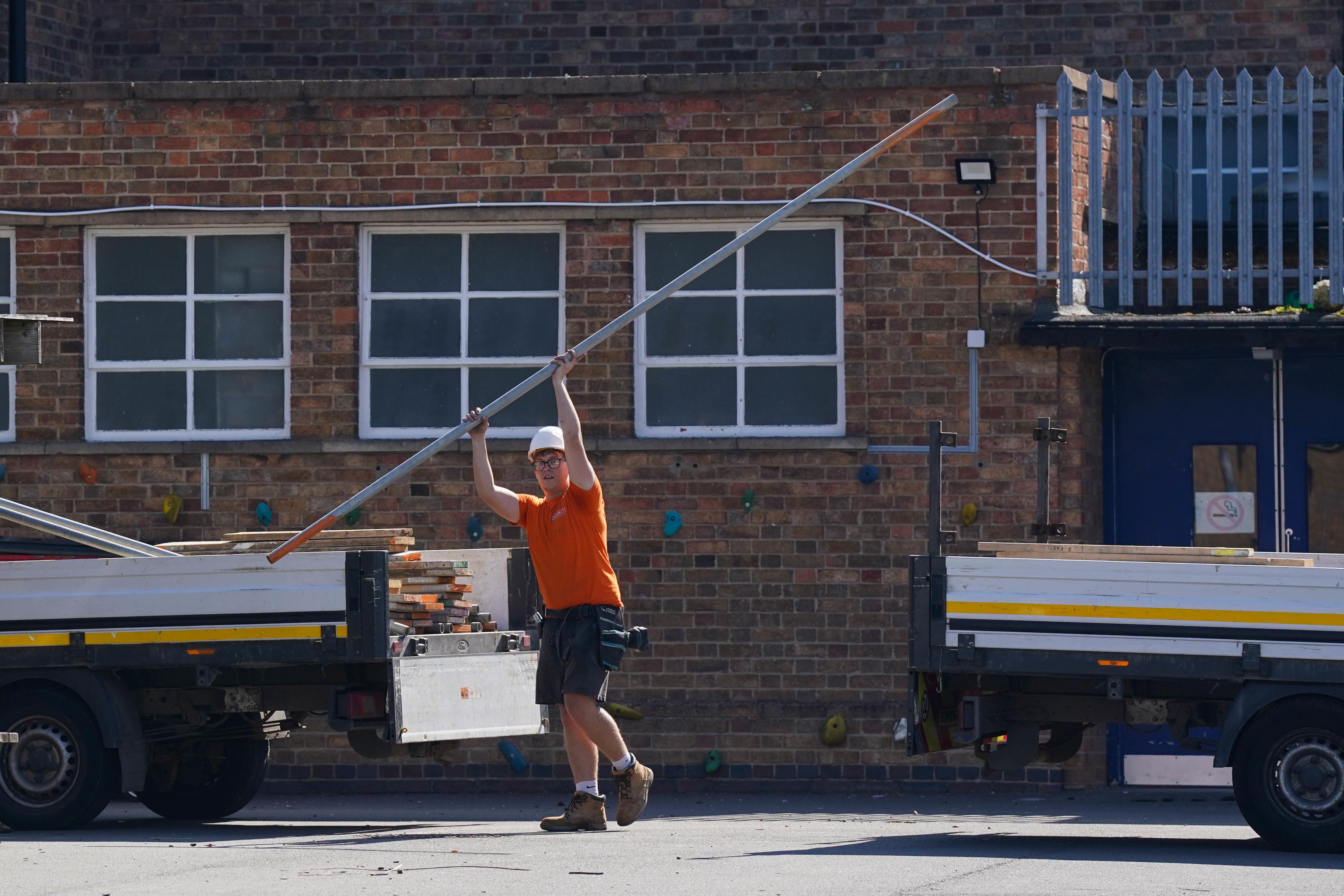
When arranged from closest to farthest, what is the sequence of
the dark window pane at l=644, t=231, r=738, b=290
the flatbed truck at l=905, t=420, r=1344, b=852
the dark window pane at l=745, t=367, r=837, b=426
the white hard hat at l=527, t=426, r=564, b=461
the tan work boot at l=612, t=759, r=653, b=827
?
1. the flatbed truck at l=905, t=420, r=1344, b=852
2. the white hard hat at l=527, t=426, r=564, b=461
3. the tan work boot at l=612, t=759, r=653, b=827
4. the dark window pane at l=745, t=367, r=837, b=426
5. the dark window pane at l=644, t=231, r=738, b=290

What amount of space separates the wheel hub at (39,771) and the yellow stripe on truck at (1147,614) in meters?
4.36

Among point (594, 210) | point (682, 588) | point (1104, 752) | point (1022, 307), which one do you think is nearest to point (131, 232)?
point (594, 210)

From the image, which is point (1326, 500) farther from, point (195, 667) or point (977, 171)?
point (195, 667)

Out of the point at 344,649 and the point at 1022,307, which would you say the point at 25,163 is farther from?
the point at 1022,307

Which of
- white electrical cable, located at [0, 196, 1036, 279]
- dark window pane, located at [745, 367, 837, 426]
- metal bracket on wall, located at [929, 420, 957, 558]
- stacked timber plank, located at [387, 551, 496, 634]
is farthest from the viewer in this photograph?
dark window pane, located at [745, 367, 837, 426]

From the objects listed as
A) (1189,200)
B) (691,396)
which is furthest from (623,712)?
(1189,200)

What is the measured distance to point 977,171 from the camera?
43.7 feet

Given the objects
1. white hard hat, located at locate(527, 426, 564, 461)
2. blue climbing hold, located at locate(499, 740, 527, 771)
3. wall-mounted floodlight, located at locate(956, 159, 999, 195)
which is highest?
wall-mounted floodlight, located at locate(956, 159, 999, 195)

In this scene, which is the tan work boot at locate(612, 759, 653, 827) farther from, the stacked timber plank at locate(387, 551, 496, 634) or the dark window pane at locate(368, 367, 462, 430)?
the dark window pane at locate(368, 367, 462, 430)

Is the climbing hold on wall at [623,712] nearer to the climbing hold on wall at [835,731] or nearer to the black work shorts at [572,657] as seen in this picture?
the climbing hold on wall at [835,731]

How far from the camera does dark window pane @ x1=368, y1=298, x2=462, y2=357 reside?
1396 cm

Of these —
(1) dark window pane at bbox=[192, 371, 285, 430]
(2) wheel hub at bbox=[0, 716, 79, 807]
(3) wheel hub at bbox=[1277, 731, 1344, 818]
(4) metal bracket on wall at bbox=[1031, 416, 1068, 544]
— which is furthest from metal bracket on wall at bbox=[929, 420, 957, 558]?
(1) dark window pane at bbox=[192, 371, 285, 430]

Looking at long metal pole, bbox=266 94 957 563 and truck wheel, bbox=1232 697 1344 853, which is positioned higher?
long metal pole, bbox=266 94 957 563

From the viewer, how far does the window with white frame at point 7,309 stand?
46.4 ft
